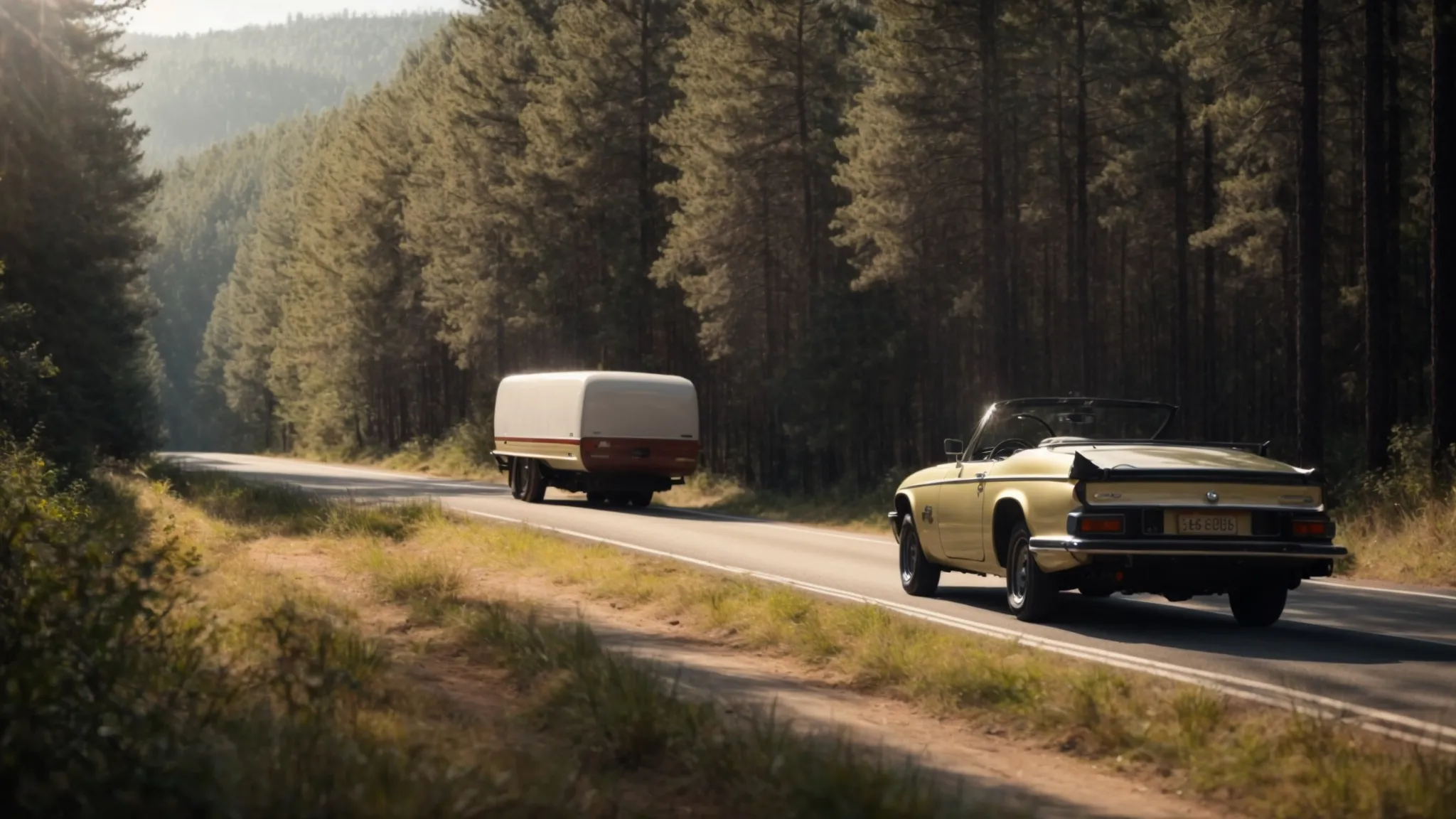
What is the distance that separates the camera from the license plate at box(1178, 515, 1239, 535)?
11164 millimetres

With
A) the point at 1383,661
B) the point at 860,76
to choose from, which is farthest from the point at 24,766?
the point at 860,76

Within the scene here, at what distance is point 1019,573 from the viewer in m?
12.4

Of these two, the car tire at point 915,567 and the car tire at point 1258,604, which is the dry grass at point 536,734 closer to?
the car tire at point 915,567

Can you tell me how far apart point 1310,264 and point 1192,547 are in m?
14.2

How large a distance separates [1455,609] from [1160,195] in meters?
33.0

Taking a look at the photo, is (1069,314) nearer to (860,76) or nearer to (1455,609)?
(860,76)

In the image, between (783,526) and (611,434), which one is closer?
(783,526)

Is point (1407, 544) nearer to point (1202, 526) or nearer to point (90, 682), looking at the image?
point (1202, 526)

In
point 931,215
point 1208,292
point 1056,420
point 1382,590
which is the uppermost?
point 931,215

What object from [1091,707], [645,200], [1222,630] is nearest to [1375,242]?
[1222,630]

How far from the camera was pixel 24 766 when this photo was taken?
17.5 feet

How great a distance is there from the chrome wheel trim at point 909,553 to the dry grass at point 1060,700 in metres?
1.36

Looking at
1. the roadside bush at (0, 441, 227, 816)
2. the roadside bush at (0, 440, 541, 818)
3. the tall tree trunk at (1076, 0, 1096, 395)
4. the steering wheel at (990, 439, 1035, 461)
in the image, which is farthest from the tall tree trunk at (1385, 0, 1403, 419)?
the roadside bush at (0, 441, 227, 816)

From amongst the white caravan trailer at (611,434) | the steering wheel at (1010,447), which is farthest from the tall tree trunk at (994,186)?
the steering wheel at (1010,447)
